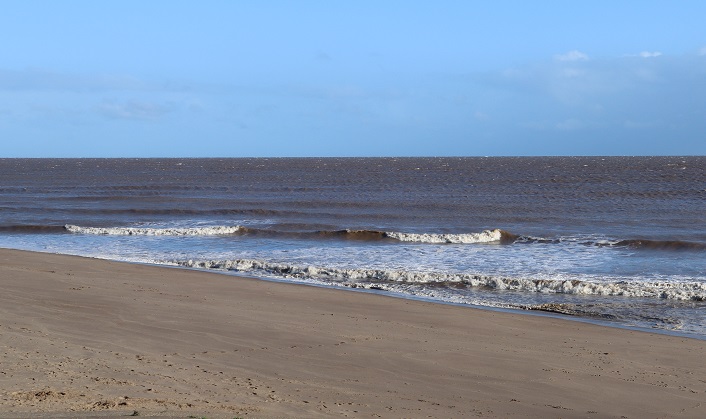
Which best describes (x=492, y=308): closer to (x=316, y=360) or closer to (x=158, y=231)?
(x=316, y=360)

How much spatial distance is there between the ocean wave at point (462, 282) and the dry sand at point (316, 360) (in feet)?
11.0

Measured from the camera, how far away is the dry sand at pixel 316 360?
7547 millimetres

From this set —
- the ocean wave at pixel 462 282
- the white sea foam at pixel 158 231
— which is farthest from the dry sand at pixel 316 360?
the white sea foam at pixel 158 231

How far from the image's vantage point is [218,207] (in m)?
42.8

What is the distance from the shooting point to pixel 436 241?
2720cm

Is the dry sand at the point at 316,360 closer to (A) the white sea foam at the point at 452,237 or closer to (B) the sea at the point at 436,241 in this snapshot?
(B) the sea at the point at 436,241

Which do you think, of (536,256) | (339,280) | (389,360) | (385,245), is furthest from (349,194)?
(389,360)

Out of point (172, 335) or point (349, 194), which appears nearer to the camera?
point (172, 335)

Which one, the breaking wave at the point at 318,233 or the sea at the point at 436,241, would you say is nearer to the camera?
the sea at the point at 436,241

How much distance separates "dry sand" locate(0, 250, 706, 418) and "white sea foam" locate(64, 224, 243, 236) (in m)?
15.6

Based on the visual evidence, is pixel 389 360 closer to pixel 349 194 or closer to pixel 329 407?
pixel 329 407

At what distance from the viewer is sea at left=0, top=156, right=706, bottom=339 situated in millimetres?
16312

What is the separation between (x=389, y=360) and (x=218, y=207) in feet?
112

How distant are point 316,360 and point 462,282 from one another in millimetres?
8638
